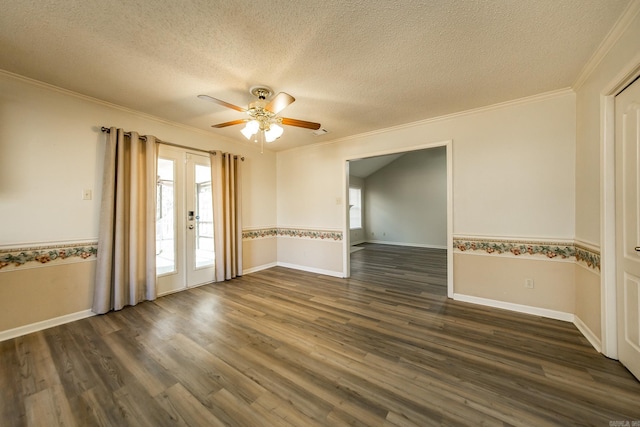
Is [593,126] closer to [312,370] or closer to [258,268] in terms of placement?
[312,370]

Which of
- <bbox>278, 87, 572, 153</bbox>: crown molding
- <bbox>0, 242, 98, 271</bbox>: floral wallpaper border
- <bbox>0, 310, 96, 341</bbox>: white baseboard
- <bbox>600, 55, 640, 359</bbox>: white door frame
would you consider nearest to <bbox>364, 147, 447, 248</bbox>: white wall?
<bbox>278, 87, 572, 153</bbox>: crown molding

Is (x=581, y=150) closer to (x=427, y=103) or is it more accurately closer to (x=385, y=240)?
(x=427, y=103)

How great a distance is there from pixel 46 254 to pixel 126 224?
0.70 metres

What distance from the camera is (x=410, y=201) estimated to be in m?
7.73

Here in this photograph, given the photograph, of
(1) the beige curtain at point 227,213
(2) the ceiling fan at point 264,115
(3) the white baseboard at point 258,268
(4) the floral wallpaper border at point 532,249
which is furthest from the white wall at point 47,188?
(4) the floral wallpaper border at point 532,249

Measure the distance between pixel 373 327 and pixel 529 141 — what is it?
270 cm

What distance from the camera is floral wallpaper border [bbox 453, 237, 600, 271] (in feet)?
7.20

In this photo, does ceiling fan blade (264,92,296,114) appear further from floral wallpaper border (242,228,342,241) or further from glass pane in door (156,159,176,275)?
floral wallpaper border (242,228,342,241)

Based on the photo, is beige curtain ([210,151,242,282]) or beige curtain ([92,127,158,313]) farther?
beige curtain ([210,151,242,282])

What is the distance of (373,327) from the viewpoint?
237cm

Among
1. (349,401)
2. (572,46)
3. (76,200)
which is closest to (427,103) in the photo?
(572,46)

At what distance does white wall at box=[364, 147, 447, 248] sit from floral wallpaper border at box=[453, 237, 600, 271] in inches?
172

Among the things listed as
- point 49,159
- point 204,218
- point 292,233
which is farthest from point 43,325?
point 292,233

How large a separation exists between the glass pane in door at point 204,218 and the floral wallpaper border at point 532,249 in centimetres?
367
